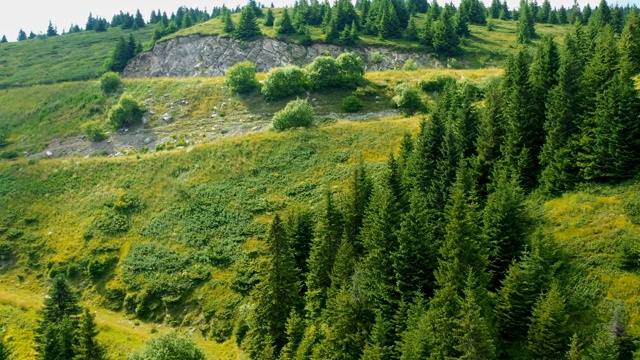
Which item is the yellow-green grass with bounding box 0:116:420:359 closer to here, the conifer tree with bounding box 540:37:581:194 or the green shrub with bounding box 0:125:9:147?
the green shrub with bounding box 0:125:9:147

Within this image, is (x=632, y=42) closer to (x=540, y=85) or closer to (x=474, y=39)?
(x=540, y=85)

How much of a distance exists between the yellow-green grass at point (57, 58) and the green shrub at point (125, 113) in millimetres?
38169

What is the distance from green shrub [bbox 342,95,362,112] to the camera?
93000mm

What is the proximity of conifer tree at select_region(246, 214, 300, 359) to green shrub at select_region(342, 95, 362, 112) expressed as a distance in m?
49.4

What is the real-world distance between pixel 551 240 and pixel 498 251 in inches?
167

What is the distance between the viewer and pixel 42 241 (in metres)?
69.6

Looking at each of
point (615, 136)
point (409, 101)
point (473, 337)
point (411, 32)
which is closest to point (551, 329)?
point (473, 337)

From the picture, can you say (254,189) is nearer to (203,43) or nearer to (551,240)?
(551,240)

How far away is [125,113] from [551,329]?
89827 mm

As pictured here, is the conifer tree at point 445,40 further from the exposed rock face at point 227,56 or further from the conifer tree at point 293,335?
the conifer tree at point 293,335

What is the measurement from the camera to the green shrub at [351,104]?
93000 millimetres

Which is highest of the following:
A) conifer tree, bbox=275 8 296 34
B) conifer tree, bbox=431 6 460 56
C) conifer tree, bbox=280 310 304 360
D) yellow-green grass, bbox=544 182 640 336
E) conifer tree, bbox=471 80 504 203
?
conifer tree, bbox=275 8 296 34

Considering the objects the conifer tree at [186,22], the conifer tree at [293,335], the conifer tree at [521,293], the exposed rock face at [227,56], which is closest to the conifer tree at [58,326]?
the conifer tree at [293,335]

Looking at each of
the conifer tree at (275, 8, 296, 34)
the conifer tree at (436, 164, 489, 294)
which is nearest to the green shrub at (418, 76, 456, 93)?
the conifer tree at (275, 8, 296, 34)
